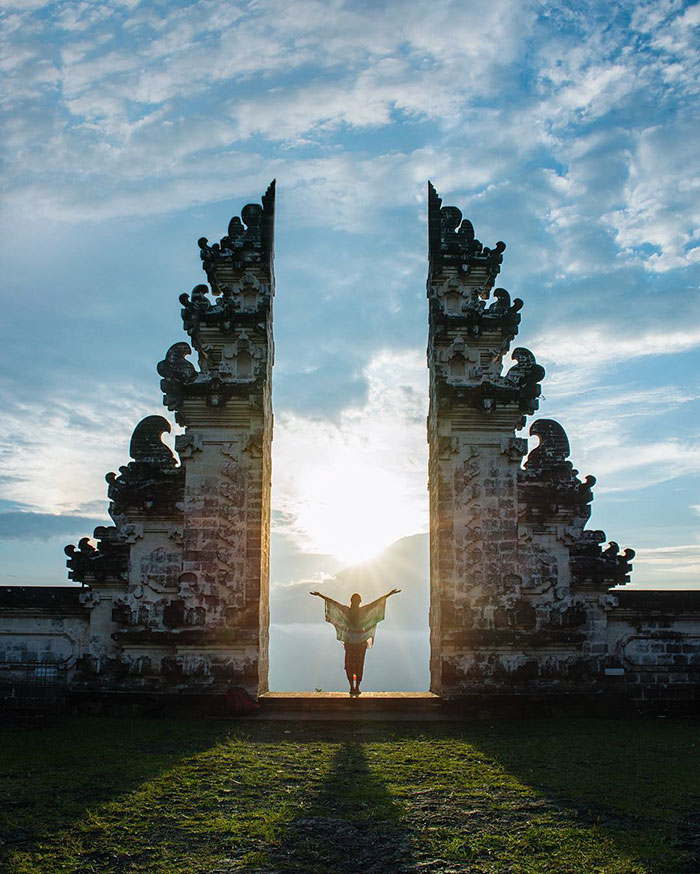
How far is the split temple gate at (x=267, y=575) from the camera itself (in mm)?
12664

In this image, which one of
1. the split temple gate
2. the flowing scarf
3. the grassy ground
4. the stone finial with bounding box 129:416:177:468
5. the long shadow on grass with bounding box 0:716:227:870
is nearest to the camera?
the grassy ground

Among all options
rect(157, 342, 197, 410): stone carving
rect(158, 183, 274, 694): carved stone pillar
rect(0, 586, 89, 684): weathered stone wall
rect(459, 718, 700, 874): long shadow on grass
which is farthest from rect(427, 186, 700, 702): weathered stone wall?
rect(0, 586, 89, 684): weathered stone wall

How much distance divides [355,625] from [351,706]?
58.4 inches

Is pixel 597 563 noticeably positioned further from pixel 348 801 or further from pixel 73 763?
pixel 73 763

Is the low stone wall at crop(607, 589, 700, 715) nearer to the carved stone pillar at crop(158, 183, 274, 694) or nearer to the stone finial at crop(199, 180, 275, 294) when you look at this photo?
the carved stone pillar at crop(158, 183, 274, 694)

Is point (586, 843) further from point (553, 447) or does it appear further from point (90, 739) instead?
point (553, 447)

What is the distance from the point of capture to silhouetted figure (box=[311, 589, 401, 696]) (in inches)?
513

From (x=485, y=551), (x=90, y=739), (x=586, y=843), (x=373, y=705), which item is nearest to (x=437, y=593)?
(x=485, y=551)

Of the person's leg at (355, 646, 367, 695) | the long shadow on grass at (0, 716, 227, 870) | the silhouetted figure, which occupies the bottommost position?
the long shadow on grass at (0, 716, 227, 870)

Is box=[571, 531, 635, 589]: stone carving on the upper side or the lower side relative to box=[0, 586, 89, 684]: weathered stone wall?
upper

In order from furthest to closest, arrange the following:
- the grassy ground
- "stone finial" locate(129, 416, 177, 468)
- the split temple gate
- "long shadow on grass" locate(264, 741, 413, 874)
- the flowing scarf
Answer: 1. "stone finial" locate(129, 416, 177, 468)
2. the flowing scarf
3. the split temple gate
4. the grassy ground
5. "long shadow on grass" locate(264, 741, 413, 874)

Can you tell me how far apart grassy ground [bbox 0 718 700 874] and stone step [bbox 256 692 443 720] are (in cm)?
135

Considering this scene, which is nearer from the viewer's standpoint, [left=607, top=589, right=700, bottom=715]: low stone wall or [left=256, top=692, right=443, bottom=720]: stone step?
[left=256, top=692, right=443, bottom=720]: stone step

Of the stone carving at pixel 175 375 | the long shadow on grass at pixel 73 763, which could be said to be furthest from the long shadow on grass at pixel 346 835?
the stone carving at pixel 175 375
